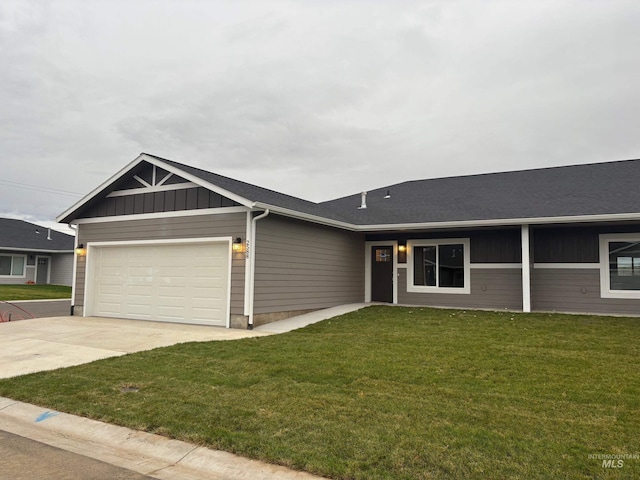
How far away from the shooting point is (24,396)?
4777 millimetres

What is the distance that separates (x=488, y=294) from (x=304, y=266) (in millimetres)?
5493

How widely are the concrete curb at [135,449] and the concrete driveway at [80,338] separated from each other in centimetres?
197

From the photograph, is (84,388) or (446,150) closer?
(84,388)

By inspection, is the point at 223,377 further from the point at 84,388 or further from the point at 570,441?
the point at 570,441

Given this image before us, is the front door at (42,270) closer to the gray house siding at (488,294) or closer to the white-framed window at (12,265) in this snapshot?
the white-framed window at (12,265)

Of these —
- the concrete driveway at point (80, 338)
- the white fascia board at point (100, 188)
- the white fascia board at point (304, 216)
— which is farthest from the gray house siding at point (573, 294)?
the white fascia board at point (100, 188)

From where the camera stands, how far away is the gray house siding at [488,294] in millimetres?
12195

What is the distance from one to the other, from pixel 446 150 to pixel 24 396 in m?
18.1

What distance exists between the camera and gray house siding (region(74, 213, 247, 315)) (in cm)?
991

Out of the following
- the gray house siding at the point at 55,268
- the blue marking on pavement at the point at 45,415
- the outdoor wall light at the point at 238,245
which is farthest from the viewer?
the gray house siding at the point at 55,268

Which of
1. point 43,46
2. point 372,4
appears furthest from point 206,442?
point 43,46

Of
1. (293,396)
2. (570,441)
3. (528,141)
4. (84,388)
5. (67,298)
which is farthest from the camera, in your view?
(67,298)

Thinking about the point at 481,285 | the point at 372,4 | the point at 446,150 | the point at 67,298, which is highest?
the point at 372,4

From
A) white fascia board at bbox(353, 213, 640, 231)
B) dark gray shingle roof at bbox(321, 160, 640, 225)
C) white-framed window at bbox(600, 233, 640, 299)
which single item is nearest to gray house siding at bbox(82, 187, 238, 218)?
white fascia board at bbox(353, 213, 640, 231)
